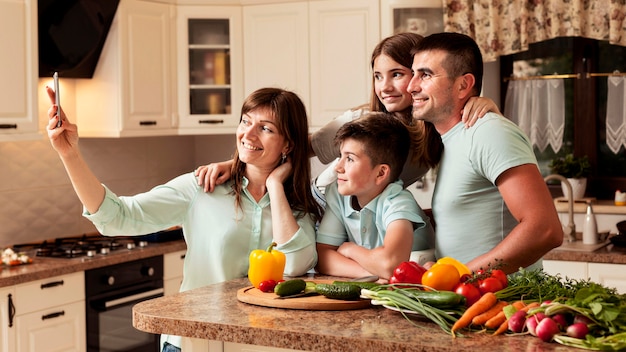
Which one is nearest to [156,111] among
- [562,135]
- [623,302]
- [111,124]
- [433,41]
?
[111,124]

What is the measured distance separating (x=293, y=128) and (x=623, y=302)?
1.17 metres

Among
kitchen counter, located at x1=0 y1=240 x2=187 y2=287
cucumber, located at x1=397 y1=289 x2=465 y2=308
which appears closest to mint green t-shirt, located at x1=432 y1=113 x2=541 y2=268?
cucumber, located at x1=397 y1=289 x2=465 y2=308

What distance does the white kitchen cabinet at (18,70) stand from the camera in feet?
13.6

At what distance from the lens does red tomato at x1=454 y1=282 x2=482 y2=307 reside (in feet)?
6.99

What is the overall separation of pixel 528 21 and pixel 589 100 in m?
0.61

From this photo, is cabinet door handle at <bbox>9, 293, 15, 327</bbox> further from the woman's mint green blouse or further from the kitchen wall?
the woman's mint green blouse

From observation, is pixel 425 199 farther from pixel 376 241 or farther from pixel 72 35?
pixel 376 241

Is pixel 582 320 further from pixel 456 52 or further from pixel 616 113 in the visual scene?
pixel 616 113

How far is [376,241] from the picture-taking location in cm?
273

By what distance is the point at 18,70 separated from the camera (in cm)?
422

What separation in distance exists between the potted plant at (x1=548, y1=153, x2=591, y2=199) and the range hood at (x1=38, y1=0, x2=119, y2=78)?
8.64 ft

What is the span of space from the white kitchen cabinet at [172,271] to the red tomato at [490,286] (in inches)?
109

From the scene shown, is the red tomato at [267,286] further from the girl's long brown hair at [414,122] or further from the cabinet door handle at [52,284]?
the cabinet door handle at [52,284]

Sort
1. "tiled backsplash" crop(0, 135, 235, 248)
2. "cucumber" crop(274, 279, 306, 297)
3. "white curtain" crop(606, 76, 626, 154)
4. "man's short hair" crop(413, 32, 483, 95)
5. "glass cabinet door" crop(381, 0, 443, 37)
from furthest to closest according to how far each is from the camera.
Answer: "white curtain" crop(606, 76, 626, 154)
"glass cabinet door" crop(381, 0, 443, 37)
"tiled backsplash" crop(0, 135, 235, 248)
"man's short hair" crop(413, 32, 483, 95)
"cucumber" crop(274, 279, 306, 297)
